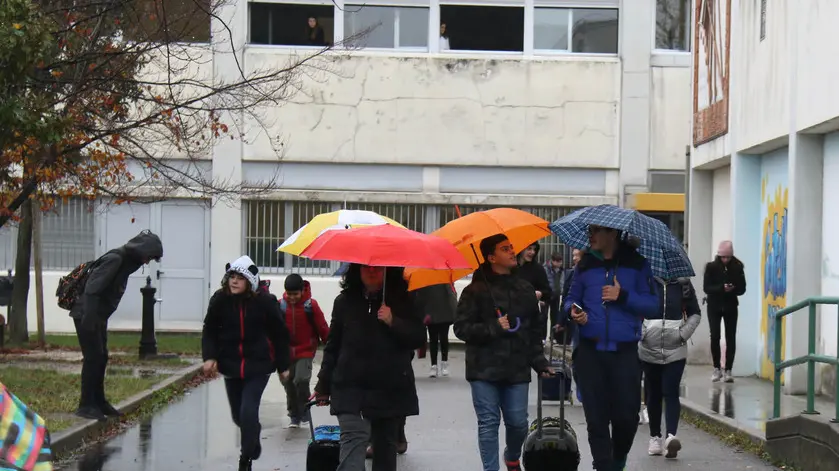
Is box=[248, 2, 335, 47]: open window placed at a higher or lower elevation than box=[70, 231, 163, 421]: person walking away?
higher

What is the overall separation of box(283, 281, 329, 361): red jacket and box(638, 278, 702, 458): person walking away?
9.65 ft

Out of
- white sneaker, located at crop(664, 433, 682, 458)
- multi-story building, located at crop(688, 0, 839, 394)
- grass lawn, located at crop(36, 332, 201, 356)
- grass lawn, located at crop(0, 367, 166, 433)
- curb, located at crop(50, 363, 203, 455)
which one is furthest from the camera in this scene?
grass lawn, located at crop(36, 332, 201, 356)

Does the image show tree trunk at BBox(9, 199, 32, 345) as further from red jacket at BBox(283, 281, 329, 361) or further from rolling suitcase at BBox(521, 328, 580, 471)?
rolling suitcase at BBox(521, 328, 580, 471)

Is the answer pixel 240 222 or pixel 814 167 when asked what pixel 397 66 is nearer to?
pixel 240 222

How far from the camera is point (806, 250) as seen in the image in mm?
14367

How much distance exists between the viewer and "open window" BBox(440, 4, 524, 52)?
24.8m

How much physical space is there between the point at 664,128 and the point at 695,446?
14.2 metres


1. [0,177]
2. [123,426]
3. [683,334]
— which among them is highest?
[0,177]

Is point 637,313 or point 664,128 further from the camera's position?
point 664,128

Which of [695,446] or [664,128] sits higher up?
[664,128]

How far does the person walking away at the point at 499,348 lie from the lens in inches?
319

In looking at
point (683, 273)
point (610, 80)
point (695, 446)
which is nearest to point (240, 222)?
point (610, 80)

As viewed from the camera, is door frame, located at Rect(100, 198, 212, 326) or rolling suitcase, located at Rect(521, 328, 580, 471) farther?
door frame, located at Rect(100, 198, 212, 326)

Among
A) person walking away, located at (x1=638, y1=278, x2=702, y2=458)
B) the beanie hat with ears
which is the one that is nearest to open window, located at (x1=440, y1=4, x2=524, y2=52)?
person walking away, located at (x1=638, y1=278, x2=702, y2=458)
